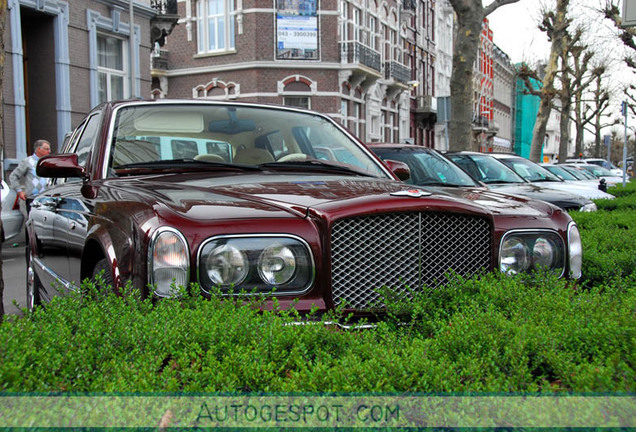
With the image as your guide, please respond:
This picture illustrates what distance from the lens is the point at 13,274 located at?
865cm

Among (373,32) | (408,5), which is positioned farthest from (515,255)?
(408,5)

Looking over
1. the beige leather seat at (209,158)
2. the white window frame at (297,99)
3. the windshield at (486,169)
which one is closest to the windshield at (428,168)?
the windshield at (486,169)

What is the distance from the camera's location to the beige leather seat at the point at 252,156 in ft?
13.5

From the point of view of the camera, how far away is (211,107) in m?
4.36

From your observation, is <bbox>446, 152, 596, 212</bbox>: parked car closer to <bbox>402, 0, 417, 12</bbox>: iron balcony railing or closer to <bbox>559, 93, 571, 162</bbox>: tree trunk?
<bbox>559, 93, 571, 162</bbox>: tree trunk

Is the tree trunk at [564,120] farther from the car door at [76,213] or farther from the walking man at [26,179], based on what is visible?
the car door at [76,213]

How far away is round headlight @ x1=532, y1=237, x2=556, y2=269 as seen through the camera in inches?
136

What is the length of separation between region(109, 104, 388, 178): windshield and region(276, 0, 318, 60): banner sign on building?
2850cm

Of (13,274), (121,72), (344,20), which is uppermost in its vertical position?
(344,20)

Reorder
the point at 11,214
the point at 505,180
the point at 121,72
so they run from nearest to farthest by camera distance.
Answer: the point at 11,214, the point at 505,180, the point at 121,72

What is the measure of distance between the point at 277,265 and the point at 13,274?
22.8 ft

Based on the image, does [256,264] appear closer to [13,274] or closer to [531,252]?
[531,252]

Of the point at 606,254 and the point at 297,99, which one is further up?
the point at 297,99

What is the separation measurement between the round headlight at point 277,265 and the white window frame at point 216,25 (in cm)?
3095
